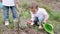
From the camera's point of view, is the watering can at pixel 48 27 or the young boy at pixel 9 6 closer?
the watering can at pixel 48 27

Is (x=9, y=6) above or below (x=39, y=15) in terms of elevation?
above

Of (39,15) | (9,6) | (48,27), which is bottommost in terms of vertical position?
(48,27)

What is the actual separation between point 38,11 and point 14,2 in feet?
1.43

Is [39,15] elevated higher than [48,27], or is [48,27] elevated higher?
[39,15]

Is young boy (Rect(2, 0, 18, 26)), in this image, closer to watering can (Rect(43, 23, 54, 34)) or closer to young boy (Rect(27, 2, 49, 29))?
young boy (Rect(27, 2, 49, 29))

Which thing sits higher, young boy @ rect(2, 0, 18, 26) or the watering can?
young boy @ rect(2, 0, 18, 26)

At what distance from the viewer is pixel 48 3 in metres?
5.05

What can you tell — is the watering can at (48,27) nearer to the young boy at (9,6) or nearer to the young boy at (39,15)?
the young boy at (39,15)

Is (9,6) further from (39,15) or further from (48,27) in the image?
(48,27)

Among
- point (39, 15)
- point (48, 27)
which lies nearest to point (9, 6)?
point (39, 15)

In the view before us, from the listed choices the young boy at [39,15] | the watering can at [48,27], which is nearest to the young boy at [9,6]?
the young boy at [39,15]

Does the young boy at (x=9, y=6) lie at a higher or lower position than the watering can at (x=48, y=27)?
higher

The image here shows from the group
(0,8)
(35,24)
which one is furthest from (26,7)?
(35,24)

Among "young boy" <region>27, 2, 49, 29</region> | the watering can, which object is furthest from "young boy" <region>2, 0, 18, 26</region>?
the watering can
